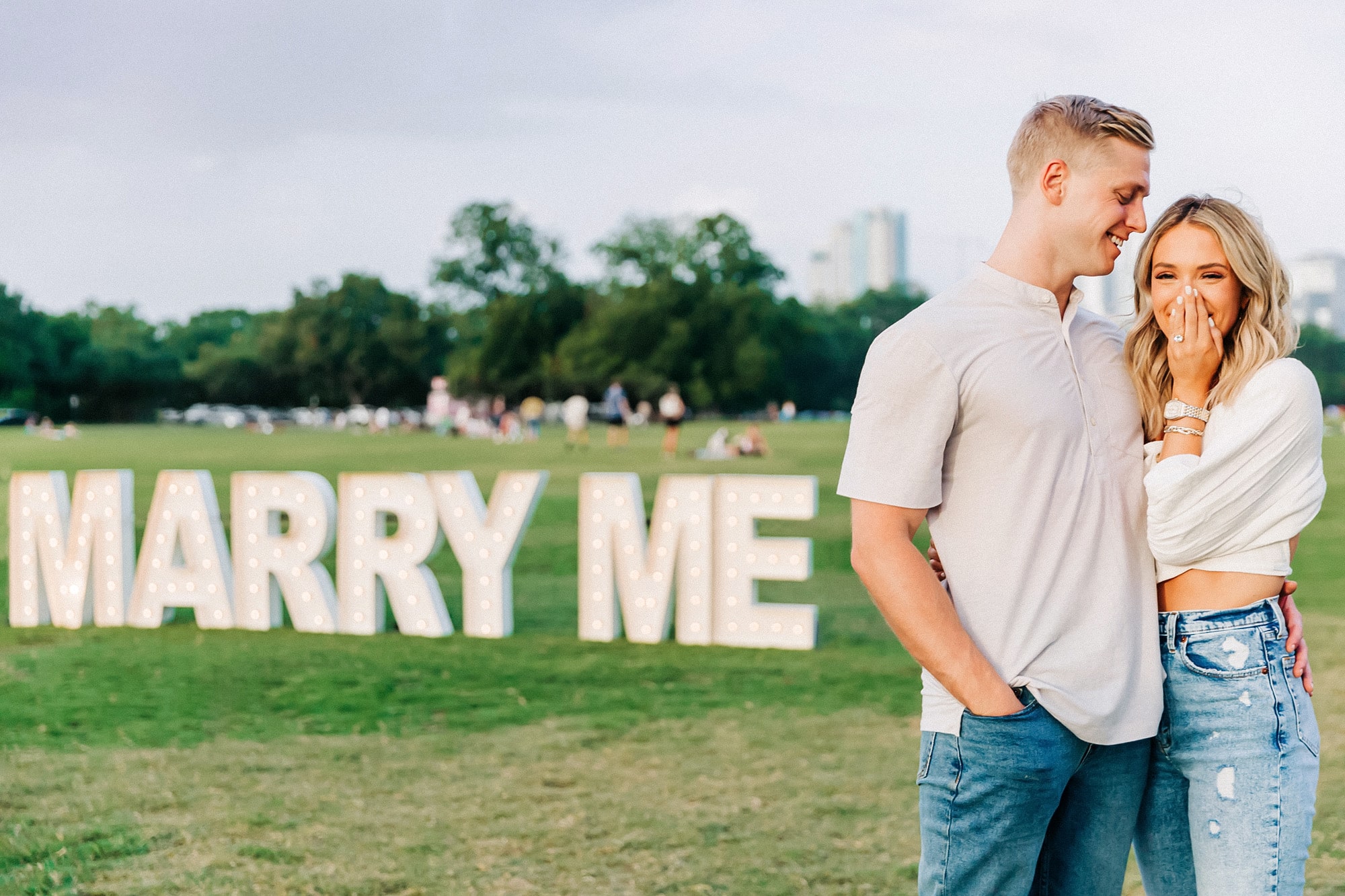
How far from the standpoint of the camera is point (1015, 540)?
2266mm

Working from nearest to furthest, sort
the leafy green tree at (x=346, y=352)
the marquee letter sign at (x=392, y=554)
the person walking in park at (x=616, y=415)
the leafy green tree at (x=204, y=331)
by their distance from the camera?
the marquee letter sign at (x=392, y=554) < the person walking in park at (x=616, y=415) < the leafy green tree at (x=346, y=352) < the leafy green tree at (x=204, y=331)

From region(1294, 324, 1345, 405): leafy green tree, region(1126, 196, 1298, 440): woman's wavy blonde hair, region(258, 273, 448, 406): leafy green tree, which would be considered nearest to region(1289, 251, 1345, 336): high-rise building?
region(1294, 324, 1345, 405): leafy green tree

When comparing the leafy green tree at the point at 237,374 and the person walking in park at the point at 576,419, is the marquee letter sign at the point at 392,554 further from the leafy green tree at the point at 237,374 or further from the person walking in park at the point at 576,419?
the leafy green tree at the point at 237,374

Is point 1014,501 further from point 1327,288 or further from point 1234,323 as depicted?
point 1327,288

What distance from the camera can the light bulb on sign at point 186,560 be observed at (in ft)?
29.5

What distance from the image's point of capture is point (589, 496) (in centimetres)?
859

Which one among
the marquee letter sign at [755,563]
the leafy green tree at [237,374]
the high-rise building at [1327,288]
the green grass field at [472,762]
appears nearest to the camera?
the green grass field at [472,762]

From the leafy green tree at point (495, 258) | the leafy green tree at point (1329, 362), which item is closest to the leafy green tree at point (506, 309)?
the leafy green tree at point (495, 258)

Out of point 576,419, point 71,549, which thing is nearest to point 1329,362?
point 576,419

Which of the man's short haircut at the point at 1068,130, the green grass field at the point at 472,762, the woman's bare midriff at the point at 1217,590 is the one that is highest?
the man's short haircut at the point at 1068,130

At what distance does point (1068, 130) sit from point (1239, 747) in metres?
1.17

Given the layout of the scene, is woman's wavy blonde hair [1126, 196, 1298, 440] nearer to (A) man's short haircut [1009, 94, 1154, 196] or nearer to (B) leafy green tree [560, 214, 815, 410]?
(A) man's short haircut [1009, 94, 1154, 196]

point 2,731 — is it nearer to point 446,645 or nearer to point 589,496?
point 446,645

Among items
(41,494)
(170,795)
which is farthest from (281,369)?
(170,795)
